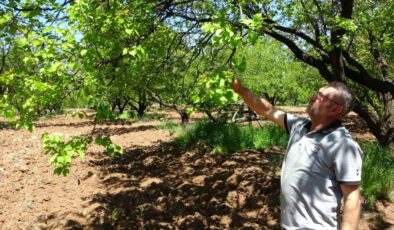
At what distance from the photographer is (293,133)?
10.0 ft

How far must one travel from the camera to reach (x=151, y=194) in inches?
306

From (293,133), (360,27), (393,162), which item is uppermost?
(360,27)

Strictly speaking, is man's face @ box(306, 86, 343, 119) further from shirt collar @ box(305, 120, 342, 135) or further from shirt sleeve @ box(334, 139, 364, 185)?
shirt sleeve @ box(334, 139, 364, 185)

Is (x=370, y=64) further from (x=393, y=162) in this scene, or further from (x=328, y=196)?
(x=328, y=196)

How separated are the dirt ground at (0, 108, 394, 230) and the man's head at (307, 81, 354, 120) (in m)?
3.49

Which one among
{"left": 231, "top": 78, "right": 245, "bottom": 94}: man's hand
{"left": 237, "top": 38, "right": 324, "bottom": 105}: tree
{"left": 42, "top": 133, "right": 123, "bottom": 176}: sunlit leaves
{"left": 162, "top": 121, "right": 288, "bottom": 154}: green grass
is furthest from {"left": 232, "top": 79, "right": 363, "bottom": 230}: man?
{"left": 237, "top": 38, "right": 324, "bottom": 105}: tree

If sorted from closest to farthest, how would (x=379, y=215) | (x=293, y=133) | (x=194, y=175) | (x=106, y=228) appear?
(x=293, y=133)
(x=379, y=215)
(x=106, y=228)
(x=194, y=175)

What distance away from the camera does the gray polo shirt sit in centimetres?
257

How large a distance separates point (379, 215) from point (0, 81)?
534 cm

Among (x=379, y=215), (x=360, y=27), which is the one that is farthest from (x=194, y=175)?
(x=360, y=27)

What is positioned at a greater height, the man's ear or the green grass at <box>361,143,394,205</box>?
the man's ear

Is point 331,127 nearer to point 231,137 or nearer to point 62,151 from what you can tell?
point 62,151

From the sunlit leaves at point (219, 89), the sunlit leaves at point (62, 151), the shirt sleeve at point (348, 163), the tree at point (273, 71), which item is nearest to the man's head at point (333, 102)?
the shirt sleeve at point (348, 163)

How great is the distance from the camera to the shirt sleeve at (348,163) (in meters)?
2.53
